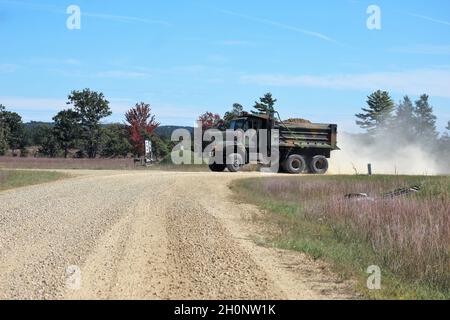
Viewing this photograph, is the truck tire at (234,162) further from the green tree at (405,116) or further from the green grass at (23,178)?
the green tree at (405,116)

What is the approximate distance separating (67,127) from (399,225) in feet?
175

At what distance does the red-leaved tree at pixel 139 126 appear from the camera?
64.8m

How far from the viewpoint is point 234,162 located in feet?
97.5

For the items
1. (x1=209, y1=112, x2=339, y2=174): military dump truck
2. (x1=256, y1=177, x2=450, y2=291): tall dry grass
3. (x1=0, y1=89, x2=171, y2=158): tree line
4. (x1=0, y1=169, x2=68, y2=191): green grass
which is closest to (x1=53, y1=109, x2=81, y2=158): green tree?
(x1=0, y1=89, x2=171, y2=158): tree line

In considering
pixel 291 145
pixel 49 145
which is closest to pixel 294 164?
pixel 291 145

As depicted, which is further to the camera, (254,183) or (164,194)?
(254,183)

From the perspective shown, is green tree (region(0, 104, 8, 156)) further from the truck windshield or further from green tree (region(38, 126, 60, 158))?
the truck windshield

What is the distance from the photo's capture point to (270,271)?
7254 mm

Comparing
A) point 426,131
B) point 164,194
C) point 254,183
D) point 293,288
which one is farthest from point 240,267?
point 426,131

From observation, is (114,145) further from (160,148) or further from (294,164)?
(294,164)
